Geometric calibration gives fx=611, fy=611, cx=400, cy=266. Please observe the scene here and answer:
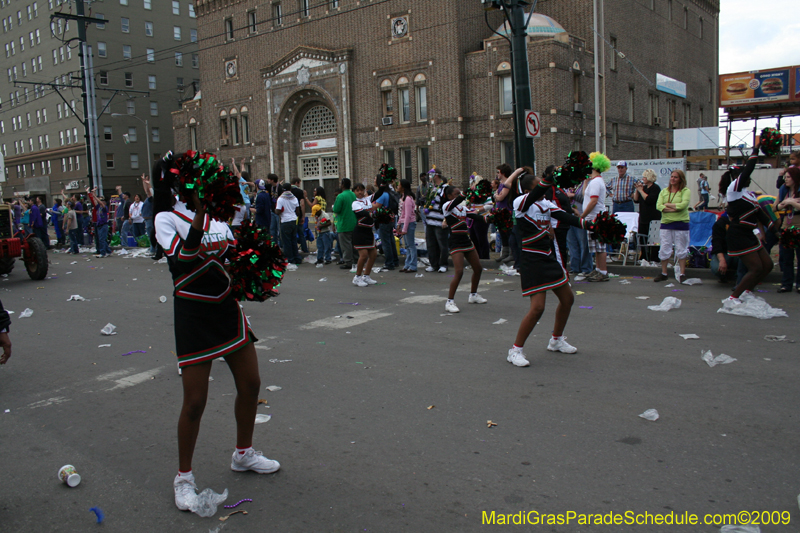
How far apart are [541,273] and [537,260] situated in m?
0.14

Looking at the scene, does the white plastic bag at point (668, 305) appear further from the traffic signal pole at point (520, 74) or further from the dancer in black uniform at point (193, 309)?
the dancer in black uniform at point (193, 309)

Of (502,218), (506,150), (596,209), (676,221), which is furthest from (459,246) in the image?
(506,150)

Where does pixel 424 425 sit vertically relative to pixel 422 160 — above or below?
below

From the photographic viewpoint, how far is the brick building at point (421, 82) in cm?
3033

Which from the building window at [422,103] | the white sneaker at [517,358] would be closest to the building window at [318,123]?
the building window at [422,103]

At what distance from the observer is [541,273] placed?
5840mm

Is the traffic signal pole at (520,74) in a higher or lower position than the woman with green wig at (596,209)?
higher

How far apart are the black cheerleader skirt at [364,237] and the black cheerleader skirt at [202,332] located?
7651mm

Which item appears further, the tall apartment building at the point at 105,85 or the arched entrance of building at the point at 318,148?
the tall apartment building at the point at 105,85

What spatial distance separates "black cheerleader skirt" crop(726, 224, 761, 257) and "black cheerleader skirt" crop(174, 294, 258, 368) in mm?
6709

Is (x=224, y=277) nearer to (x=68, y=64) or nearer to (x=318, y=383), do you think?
(x=318, y=383)

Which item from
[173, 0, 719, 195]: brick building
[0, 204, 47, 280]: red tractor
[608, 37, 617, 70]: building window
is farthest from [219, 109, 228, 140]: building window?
[0, 204, 47, 280]: red tractor

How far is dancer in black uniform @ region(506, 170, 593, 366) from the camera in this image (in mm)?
5773

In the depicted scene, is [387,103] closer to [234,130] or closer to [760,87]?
[234,130]
